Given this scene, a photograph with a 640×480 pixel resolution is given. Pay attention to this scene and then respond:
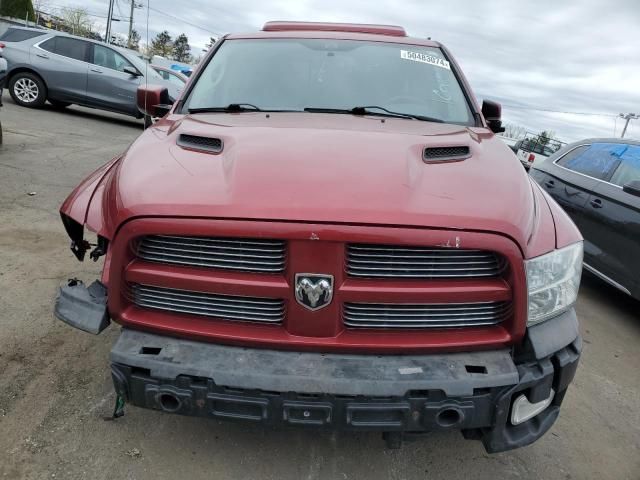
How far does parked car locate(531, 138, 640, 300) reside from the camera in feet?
14.5

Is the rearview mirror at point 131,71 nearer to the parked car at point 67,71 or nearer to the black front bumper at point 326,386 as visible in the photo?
the parked car at point 67,71

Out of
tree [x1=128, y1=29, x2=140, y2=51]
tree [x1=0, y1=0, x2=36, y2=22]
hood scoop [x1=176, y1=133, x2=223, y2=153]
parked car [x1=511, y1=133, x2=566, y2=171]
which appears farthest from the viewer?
tree [x1=0, y1=0, x2=36, y2=22]

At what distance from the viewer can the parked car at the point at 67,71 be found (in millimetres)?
11227

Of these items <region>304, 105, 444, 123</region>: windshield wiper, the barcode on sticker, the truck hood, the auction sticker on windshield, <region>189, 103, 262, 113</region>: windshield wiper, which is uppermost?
the auction sticker on windshield

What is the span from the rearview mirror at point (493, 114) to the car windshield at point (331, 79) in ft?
1.39

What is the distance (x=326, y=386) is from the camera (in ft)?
5.81

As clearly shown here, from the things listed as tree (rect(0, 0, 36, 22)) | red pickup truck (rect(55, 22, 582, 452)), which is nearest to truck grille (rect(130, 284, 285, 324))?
red pickup truck (rect(55, 22, 582, 452))

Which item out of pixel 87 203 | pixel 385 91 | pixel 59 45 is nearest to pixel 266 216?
pixel 87 203

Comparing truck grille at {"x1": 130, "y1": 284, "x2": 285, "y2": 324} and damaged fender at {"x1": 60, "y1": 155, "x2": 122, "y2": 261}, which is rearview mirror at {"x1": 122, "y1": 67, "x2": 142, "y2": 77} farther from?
truck grille at {"x1": 130, "y1": 284, "x2": 285, "y2": 324}

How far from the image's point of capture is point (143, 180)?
200cm

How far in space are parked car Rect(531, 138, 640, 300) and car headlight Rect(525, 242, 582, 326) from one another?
2.76 m

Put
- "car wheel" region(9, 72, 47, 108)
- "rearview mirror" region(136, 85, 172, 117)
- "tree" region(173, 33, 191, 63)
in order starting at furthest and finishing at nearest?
"tree" region(173, 33, 191, 63) → "car wheel" region(9, 72, 47, 108) → "rearview mirror" region(136, 85, 172, 117)

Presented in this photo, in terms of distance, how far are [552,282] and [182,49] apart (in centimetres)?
7933

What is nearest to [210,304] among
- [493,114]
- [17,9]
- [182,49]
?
[493,114]
